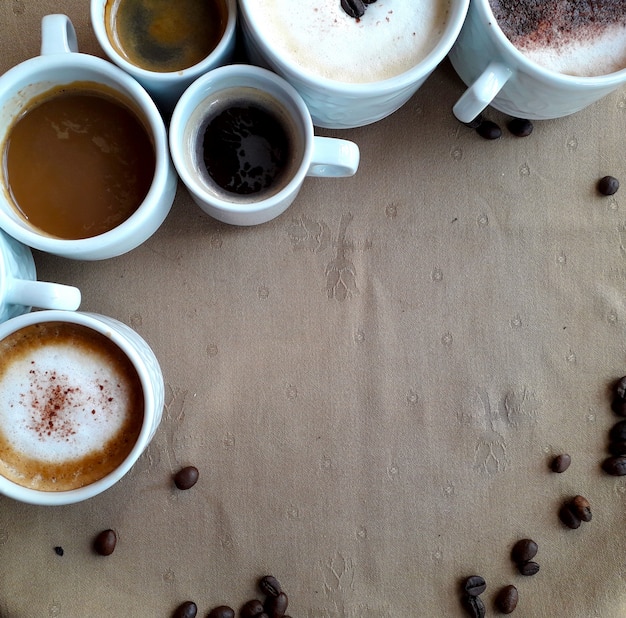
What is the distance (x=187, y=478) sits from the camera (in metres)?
0.94

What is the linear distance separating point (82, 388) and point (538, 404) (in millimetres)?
682

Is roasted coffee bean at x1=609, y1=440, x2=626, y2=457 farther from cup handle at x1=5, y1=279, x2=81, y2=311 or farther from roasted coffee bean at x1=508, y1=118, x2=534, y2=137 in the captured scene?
cup handle at x1=5, y1=279, x2=81, y2=311

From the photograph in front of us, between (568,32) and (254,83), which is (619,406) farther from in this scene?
(254,83)

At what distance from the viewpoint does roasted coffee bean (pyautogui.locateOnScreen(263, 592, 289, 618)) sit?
3.10 feet

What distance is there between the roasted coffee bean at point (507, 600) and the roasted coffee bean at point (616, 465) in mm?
234

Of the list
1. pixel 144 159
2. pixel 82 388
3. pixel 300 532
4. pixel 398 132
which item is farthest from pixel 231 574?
pixel 398 132

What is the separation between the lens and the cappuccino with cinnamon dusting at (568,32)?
856 millimetres

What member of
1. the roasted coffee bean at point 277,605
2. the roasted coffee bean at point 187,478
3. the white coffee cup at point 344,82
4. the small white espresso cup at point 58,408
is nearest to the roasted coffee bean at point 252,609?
the roasted coffee bean at point 277,605

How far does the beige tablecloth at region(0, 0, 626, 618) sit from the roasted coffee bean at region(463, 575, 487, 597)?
3 cm

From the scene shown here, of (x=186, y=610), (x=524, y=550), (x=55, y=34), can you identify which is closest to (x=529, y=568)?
(x=524, y=550)

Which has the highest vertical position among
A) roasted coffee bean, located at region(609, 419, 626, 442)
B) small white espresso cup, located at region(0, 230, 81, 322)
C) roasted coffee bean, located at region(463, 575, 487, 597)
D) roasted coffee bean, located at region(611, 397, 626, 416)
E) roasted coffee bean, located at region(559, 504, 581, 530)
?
small white espresso cup, located at region(0, 230, 81, 322)

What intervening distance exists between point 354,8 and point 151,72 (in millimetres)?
278

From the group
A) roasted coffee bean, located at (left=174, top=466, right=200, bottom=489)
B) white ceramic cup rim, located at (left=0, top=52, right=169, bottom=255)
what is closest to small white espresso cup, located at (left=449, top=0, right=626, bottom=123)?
white ceramic cup rim, located at (left=0, top=52, right=169, bottom=255)

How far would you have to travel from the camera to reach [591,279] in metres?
1.01
